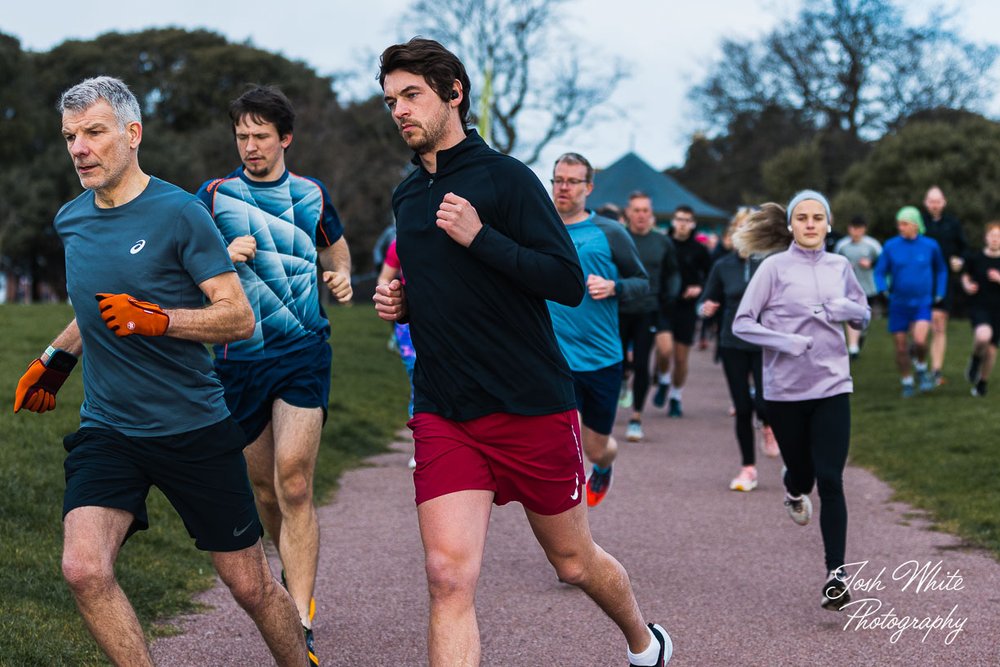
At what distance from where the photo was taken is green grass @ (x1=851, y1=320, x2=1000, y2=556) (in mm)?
8062

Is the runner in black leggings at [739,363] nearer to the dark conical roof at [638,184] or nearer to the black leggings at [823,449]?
the black leggings at [823,449]

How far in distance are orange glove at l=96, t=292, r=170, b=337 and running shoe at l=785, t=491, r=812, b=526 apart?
3846 millimetres

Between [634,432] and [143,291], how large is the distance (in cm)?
896

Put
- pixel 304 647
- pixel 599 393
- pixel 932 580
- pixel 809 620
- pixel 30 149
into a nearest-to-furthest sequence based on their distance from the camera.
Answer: pixel 304 647 < pixel 809 620 < pixel 932 580 < pixel 599 393 < pixel 30 149

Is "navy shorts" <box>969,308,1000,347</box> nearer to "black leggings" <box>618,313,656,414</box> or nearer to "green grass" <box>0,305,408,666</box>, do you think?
"black leggings" <box>618,313,656,414</box>

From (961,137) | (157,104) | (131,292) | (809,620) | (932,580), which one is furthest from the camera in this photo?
(157,104)

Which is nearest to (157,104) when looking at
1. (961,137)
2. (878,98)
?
(878,98)

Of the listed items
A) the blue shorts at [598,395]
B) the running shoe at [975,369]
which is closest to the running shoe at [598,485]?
the blue shorts at [598,395]

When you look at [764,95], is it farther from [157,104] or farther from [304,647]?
[304,647]

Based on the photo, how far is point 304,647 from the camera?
4.17 metres

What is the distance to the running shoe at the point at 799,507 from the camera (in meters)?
6.40

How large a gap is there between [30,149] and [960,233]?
39506mm

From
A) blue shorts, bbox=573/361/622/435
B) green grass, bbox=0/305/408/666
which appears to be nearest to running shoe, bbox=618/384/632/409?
green grass, bbox=0/305/408/666

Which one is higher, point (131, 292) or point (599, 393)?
point (131, 292)
